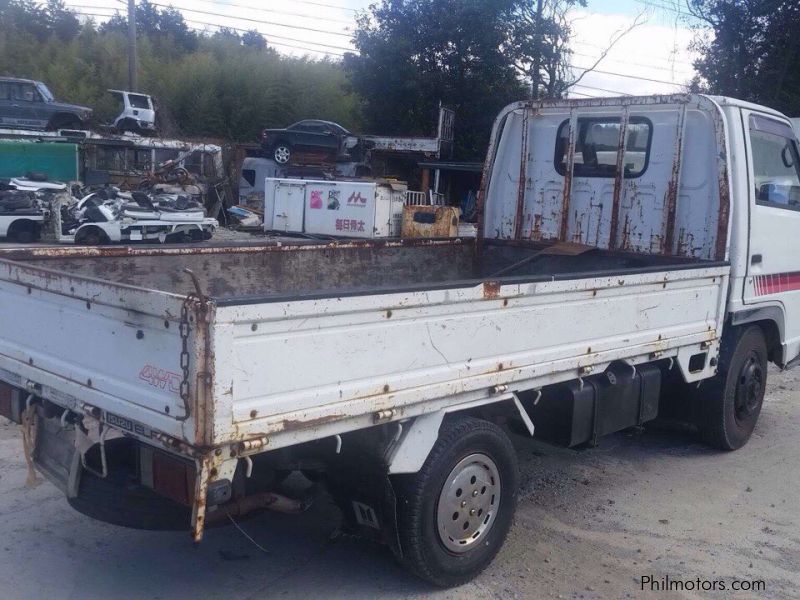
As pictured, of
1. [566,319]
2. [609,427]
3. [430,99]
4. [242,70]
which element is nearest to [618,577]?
[609,427]

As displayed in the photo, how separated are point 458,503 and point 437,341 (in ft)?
2.91

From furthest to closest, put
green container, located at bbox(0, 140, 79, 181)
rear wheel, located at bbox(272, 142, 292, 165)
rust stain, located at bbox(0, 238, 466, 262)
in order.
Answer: rear wheel, located at bbox(272, 142, 292, 165), green container, located at bbox(0, 140, 79, 181), rust stain, located at bbox(0, 238, 466, 262)

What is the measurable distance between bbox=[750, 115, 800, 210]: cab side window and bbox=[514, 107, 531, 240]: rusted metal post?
68.4 inches

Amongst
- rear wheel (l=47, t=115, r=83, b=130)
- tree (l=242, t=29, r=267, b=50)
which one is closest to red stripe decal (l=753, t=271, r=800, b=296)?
rear wheel (l=47, t=115, r=83, b=130)

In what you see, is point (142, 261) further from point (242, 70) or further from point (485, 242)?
point (242, 70)

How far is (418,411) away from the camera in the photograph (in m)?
3.72

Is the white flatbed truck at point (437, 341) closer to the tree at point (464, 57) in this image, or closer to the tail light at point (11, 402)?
the tail light at point (11, 402)

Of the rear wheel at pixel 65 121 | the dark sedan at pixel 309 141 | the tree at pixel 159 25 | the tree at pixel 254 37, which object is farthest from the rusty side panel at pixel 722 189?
the tree at pixel 254 37

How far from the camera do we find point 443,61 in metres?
34.7

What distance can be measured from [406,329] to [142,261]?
6.74ft

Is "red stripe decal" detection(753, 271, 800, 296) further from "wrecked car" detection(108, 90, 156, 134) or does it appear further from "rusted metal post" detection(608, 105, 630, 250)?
"wrecked car" detection(108, 90, 156, 134)

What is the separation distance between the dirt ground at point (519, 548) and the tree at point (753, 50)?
24.0m

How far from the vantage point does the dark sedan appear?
29.8 meters

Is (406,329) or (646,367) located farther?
(646,367)
